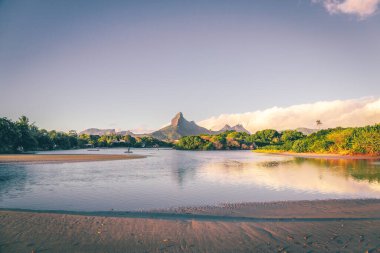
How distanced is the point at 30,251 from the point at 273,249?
345 inches

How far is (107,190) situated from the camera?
24172 mm

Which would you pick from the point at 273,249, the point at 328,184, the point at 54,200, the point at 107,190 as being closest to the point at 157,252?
the point at 273,249

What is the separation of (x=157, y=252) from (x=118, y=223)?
4.42 meters

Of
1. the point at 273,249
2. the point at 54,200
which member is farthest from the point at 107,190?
the point at 273,249

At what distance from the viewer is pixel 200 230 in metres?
12.2

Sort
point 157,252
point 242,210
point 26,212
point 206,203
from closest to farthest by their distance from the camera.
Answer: point 157,252 < point 26,212 < point 242,210 < point 206,203

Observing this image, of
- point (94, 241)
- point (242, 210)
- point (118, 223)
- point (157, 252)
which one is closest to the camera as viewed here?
point (157, 252)

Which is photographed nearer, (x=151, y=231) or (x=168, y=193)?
(x=151, y=231)

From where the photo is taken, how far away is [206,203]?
62.3ft

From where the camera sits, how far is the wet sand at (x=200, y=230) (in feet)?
33.2

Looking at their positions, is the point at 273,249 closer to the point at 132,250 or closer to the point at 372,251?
the point at 372,251

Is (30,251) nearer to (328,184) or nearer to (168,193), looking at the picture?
(168,193)

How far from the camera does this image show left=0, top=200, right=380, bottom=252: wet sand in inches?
399

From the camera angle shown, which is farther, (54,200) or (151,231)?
(54,200)
